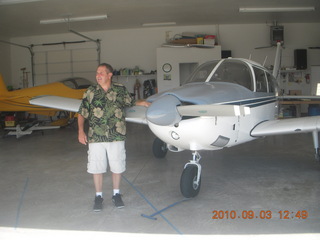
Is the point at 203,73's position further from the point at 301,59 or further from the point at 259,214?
the point at 301,59

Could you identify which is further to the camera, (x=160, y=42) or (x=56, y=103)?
(x=160, y=42)

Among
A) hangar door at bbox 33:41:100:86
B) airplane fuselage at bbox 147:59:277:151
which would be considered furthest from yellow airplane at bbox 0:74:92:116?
airplane fuselage at bbox 147:59:277:151

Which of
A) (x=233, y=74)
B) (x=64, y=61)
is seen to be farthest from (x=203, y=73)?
(x=64, y=61)

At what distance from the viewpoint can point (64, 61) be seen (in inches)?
482

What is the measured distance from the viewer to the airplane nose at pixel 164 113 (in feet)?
9.04

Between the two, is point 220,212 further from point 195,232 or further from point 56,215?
point 56,215

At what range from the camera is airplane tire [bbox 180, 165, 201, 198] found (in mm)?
3252

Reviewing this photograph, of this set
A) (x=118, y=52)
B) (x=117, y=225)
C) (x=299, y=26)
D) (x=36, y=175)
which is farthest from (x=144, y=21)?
(x=117, y=225)

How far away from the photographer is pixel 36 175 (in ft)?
14.3

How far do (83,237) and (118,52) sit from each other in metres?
10.0

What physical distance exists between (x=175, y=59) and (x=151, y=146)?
191 inches

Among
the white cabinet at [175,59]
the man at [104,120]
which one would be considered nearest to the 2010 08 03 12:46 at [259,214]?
the man at [104,120]

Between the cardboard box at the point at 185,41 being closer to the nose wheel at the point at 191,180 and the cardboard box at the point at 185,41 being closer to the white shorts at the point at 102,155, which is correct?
the nose wheel at the point at 191,180

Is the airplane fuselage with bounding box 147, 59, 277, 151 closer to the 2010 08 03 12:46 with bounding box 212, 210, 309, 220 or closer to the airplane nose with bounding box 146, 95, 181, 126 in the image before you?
the airplane nose with bounding box 146, 95, 181, 126
